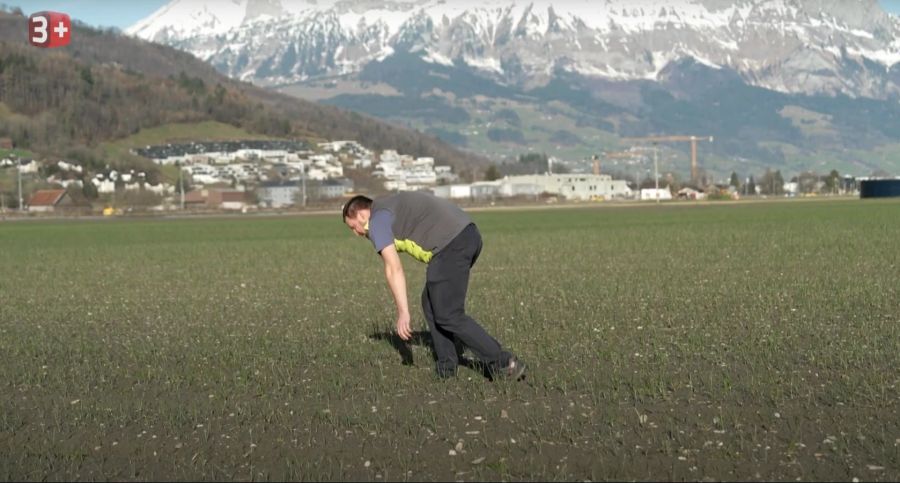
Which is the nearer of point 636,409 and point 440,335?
point 636,409

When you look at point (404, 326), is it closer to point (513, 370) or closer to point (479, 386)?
point (479, 386)

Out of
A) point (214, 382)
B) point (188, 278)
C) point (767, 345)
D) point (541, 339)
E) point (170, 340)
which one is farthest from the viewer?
point (188, 278)

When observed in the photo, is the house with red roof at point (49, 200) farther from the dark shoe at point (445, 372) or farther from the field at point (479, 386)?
the dark shoe at point (445, 372)

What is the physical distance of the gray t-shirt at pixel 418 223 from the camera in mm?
10805

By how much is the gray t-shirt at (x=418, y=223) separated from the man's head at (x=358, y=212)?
0.10 metres

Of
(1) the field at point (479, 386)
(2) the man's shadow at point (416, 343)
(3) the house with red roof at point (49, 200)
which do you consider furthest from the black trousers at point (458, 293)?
(3) the house with red roof at point (49, 200)

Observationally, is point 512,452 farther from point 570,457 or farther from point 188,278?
point 188,278

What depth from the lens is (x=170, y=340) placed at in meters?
15.6

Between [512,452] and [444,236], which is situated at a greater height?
[444,236]


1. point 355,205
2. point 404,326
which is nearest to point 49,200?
point 355,205

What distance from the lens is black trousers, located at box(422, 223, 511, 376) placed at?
10.9 meters

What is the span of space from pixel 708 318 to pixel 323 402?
705 centimetres

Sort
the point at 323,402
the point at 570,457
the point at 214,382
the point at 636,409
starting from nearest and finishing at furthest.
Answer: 1. the point at 570,457
2. the point at 636,409
3. the point at 323,402
4. the point at 214,382

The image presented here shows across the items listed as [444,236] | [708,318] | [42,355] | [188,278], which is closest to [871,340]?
[708,318]
